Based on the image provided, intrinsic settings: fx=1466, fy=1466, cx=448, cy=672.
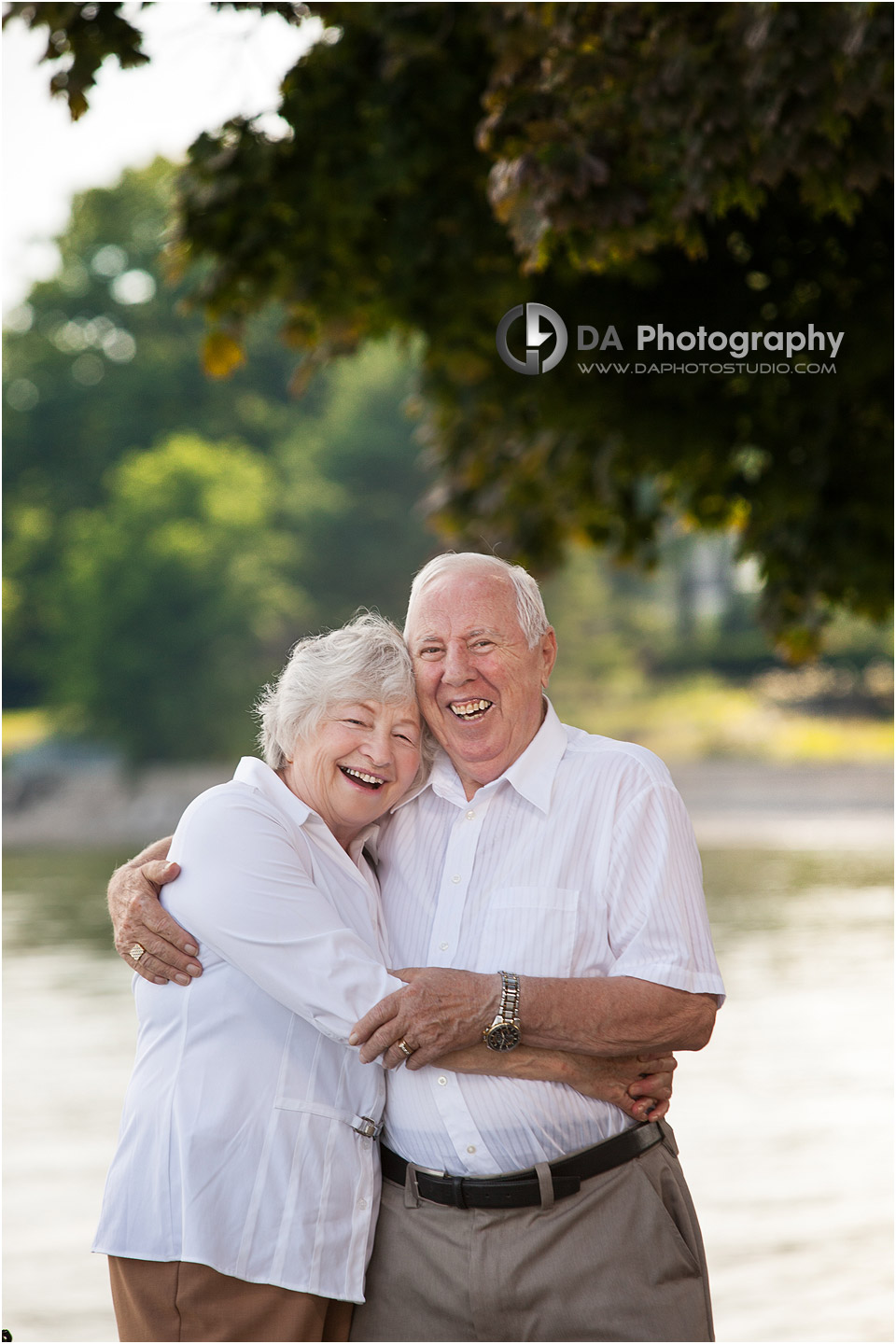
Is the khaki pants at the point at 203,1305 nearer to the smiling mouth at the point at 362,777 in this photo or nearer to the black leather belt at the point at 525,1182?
the black leather belt at the point at 525,1182

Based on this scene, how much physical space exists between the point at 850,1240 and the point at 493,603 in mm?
4218

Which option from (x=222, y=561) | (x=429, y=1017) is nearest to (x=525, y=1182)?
(x=429, y=1017)

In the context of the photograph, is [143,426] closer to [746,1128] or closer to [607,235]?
[746,1128]

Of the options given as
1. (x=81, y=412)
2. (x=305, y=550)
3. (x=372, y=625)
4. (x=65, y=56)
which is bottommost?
(x=372, y=625)

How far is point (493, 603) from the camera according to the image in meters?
2.83

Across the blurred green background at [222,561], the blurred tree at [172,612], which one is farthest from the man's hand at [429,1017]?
the blurred tree at [172,612]

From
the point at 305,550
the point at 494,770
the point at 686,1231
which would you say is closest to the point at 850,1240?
the point at 686,1231

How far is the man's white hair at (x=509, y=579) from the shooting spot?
9.42 feet

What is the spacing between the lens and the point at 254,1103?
8.36ft

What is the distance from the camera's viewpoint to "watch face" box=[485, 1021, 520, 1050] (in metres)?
2.52

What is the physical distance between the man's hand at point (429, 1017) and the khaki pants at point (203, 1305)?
17.9 inches

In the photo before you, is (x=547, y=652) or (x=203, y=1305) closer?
(x=203, y=1305)

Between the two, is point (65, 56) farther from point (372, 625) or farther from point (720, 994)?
point (720, 994)

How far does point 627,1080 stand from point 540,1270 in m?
0.36
